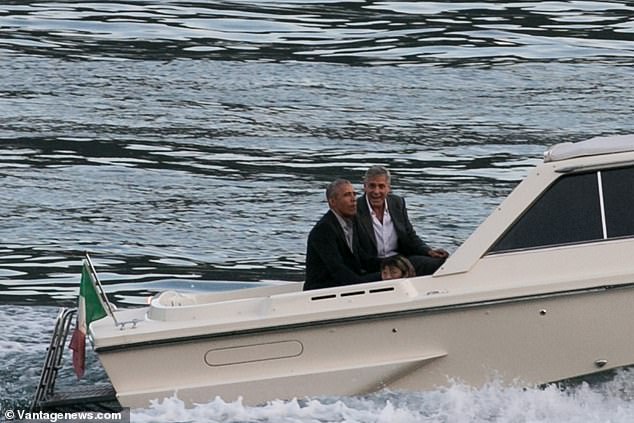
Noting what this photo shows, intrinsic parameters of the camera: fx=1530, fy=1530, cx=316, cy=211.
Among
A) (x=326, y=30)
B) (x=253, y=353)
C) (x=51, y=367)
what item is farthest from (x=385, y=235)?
(x=326, y=30)

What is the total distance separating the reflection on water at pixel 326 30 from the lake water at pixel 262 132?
0.07 metres

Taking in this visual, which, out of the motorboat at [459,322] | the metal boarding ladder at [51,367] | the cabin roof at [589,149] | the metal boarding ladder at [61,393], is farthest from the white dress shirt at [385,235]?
the metal boarding ladder at [51,367]

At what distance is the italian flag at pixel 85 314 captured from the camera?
949 cm

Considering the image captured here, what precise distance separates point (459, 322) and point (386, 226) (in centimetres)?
112

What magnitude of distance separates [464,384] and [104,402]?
2.30 m

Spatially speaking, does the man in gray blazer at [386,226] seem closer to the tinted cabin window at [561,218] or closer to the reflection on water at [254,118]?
the tinted cabin window at [561,218]

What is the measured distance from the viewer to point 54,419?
963 cm

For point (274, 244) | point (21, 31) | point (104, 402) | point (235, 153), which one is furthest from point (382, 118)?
point (104, 402)

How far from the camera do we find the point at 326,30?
87.1 ft

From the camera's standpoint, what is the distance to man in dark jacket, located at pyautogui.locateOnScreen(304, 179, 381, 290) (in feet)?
31.5

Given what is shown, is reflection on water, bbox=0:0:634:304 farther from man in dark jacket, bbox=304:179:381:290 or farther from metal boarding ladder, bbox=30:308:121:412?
man in dark jacket, bbox=304:179:381:290

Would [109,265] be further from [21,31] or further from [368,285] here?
[21,31]

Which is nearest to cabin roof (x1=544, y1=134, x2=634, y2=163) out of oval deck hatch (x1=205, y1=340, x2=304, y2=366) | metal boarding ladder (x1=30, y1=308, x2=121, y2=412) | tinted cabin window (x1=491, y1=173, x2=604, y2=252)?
tinted cabin window (x1=491, y1=173, x2=604, y2=252)

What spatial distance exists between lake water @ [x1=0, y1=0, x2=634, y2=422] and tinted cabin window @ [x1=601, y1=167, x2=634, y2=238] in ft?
2.91
